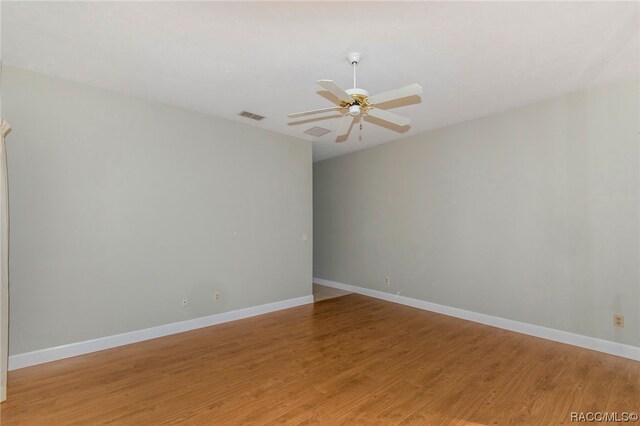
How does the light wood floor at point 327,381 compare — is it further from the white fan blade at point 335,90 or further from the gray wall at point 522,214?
the white fan blade at point 335,90

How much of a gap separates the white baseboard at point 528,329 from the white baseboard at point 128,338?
204 centimetres

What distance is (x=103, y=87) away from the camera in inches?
133

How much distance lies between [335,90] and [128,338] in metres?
3.49

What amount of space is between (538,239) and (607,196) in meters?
0.80

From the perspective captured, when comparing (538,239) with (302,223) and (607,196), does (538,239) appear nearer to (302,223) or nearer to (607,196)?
(607,196)

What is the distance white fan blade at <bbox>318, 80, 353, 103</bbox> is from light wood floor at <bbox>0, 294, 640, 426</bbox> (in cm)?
237

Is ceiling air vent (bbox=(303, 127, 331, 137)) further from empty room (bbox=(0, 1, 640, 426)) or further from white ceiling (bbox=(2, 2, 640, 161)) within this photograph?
white ceiling (bbox=(2, 2, 640, 161))

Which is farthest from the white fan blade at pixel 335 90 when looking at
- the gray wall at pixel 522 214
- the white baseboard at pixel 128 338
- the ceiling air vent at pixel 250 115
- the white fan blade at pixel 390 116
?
the white baseboard at pixel 128 338

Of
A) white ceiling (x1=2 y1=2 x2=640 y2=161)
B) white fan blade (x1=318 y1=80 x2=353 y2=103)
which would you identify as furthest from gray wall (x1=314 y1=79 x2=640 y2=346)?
white fan blade (x1=318 y1=80 x2=353 y2=103)

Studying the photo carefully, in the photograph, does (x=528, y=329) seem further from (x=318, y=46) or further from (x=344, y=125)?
(x=318, y=46)

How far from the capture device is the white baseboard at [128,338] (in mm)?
2902

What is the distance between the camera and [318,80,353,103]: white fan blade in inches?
85.8

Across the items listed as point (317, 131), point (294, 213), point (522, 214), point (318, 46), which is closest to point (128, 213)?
point (294, 213)

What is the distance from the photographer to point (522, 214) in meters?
3.87
